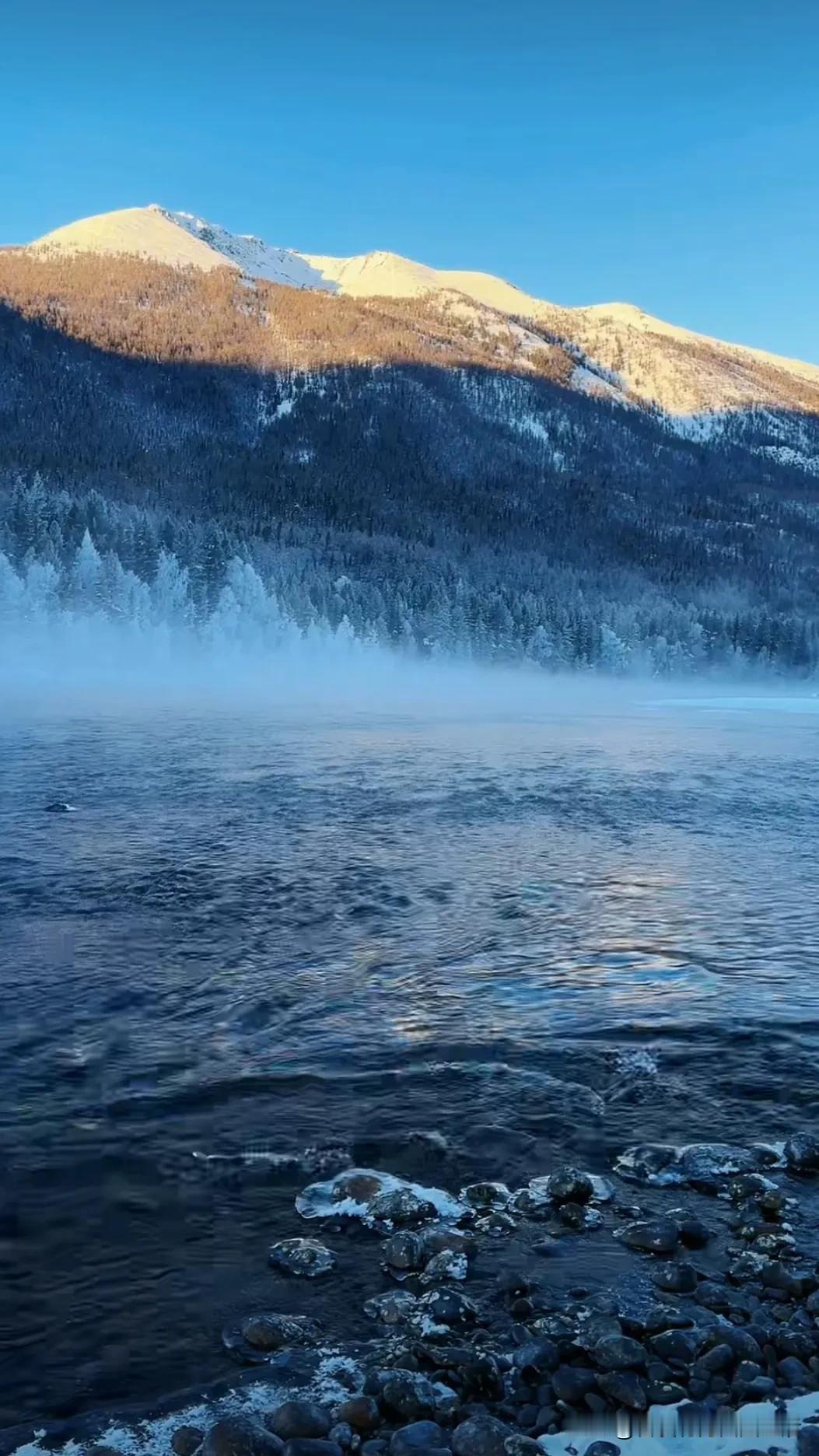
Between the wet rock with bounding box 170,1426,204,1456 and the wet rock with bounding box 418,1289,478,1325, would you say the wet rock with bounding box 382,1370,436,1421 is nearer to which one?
the wet rock with bounding box 418,1289,478,1325

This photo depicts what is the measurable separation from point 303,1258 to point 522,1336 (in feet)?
4.71

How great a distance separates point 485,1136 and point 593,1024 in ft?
9.05

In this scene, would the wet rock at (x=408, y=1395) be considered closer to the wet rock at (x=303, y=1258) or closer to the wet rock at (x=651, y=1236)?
the wet rock at (x=303, y=1258)

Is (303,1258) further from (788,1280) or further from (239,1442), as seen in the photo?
(788,1280)

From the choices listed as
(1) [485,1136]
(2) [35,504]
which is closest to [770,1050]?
(1) [485,1136]

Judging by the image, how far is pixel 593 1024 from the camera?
10.1 metres

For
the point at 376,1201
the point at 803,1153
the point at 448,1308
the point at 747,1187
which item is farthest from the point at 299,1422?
the point at 803,1153

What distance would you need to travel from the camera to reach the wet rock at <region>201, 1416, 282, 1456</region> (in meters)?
4.47

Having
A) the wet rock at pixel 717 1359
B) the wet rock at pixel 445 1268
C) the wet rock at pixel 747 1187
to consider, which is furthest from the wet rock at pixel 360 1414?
the wet rock at pixel 747 1187

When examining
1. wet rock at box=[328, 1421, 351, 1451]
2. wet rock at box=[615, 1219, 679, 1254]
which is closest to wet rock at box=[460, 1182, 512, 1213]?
wet rock at box=[615, 1219, 679, 1254]

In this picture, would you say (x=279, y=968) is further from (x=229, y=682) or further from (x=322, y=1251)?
(x=229, y=682)

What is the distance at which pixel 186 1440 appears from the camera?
459 cm

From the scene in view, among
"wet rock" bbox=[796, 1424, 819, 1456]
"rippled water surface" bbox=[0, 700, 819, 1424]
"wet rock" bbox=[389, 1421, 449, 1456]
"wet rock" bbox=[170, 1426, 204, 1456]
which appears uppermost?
"wet rock" bbox=[796, 1424, 819, 1456]

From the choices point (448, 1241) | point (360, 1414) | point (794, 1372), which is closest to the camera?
point (360, 1414)
